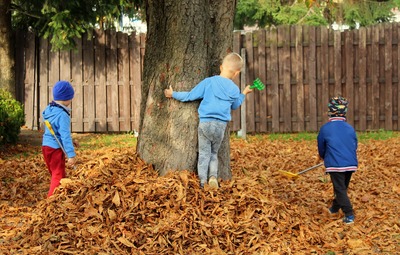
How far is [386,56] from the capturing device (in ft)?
45.1

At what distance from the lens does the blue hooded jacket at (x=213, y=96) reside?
565 cm

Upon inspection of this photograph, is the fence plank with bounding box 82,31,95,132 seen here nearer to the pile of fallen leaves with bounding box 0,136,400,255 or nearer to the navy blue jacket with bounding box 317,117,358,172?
the pile of fallen leaves with bounding box 0,136,400,255

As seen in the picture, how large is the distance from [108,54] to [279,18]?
12811mm

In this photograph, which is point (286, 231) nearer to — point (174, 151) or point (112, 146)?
point (174, 151)

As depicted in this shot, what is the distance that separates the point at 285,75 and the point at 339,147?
7.72 meters

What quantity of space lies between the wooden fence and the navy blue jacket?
7.41 meters

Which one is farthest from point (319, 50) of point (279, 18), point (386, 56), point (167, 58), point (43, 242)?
point (279, 18)

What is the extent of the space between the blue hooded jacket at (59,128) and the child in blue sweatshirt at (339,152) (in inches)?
109

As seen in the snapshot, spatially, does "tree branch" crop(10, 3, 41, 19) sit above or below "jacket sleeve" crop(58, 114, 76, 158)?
above

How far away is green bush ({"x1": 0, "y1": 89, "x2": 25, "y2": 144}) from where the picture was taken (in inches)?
446

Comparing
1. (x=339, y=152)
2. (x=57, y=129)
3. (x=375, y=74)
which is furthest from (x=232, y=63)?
(x=375, y=74)

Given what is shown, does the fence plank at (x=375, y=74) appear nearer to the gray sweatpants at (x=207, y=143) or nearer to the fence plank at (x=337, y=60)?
the fence plank at (x=337, y=60)

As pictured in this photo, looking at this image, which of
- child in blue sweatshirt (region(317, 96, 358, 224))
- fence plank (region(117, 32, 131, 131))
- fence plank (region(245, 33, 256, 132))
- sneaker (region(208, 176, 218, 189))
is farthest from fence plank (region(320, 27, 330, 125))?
sneaker (region(208, 176, 218, 189))

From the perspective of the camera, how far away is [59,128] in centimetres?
642
